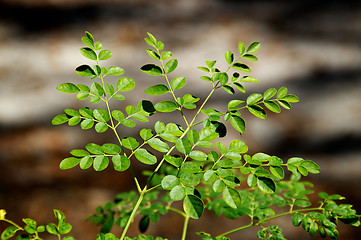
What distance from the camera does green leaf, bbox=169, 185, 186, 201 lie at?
0.54 metres

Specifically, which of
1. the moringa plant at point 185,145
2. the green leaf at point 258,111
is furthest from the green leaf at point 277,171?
the green leaf at point 258,111

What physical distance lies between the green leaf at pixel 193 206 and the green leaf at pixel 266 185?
4.7 inches

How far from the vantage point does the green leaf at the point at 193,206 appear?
0.53 meters

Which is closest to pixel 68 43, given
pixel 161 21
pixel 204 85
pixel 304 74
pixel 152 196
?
pixel 161 21

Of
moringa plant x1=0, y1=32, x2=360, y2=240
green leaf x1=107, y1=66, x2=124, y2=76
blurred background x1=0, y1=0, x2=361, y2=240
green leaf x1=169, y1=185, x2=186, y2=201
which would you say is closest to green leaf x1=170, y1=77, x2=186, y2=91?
moringa plant x1=0, y1=32, x2=360, y2=240

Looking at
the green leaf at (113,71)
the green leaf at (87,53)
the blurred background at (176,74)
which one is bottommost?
the blurred background at (176,74)

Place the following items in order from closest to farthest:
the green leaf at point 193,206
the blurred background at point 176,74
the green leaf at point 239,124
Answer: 1. the green leaf at point 193,206
2. the green leaf at point 239,124
3. the blurred background at point 176,74

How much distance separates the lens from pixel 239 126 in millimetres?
640

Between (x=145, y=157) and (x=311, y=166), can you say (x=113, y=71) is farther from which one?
(x=311, y=166)

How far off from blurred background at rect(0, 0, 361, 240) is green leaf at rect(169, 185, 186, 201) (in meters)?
0.97

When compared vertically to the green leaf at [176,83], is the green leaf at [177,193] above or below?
below

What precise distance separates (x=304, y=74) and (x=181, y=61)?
0.56 meters

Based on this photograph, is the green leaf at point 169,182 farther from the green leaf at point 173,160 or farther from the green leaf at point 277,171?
the green leaf at point 277,171

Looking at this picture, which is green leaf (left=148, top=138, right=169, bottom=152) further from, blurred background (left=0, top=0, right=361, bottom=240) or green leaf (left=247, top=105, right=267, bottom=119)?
blurred background (left=0, top=0, right=361, bottom=240)
